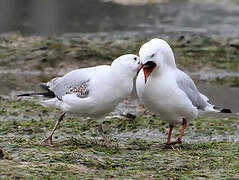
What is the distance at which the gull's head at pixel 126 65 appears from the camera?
22.4ft

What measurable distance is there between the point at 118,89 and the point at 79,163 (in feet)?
3.98

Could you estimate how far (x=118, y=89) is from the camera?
6816 millimetres

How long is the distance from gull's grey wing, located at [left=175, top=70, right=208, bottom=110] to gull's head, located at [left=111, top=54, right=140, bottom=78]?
0.69 metres

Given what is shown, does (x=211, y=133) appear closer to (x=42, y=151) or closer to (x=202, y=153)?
(x=202, y=153)

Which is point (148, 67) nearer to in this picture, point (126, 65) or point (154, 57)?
point (154, 57)

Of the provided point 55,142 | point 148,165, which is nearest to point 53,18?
point 55,142

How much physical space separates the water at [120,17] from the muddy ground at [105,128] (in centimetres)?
177

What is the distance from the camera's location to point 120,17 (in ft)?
68.6

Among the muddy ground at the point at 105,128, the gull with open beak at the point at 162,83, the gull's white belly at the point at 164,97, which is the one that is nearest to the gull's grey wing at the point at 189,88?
the gull with open beak at the point at 162,83

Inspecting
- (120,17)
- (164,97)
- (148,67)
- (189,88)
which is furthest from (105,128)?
(120,17)

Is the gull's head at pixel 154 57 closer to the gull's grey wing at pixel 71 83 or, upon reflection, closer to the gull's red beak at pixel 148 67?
the gull's red beak at pixel 148 67

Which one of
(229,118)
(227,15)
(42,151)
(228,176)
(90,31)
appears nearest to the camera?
(228,176)

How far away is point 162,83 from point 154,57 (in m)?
0.32

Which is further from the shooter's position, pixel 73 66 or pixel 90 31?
pixel 90 31
